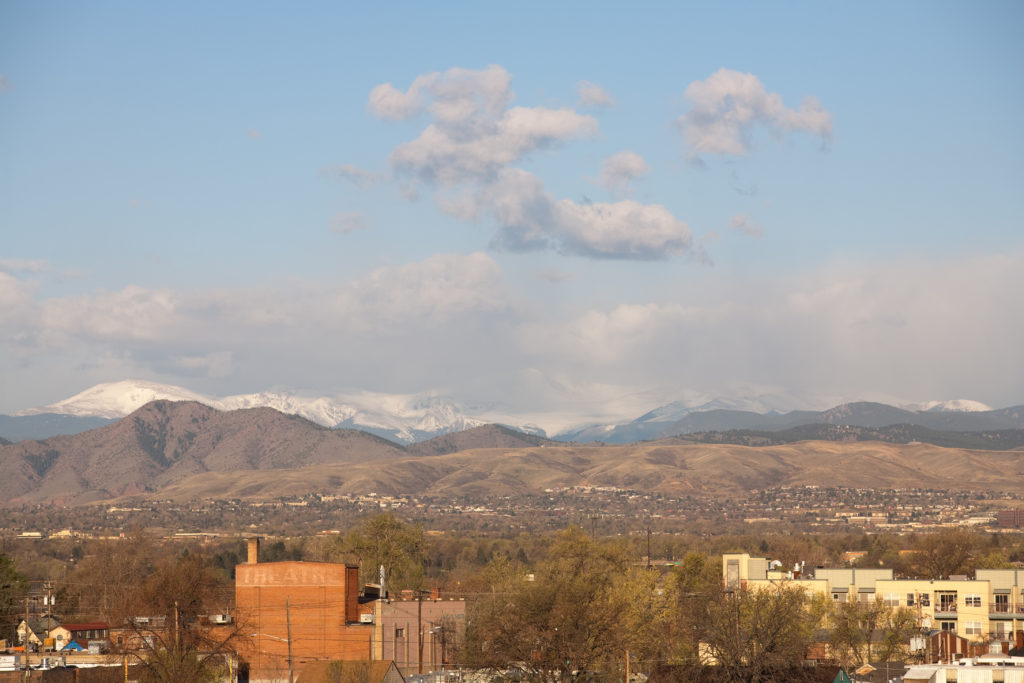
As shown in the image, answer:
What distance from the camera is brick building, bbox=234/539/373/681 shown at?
9538 cm

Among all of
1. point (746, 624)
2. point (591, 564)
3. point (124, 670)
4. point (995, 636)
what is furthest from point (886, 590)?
point (124, 670)

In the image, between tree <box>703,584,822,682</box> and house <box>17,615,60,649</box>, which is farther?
house <box>17,615,60,649</box>

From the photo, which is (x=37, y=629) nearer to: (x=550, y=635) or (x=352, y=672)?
(x=352, y=672)

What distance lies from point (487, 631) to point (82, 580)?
95397mm

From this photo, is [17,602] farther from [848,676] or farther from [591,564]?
[848,676]

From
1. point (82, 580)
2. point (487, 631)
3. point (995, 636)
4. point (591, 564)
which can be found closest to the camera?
point (487, 631)

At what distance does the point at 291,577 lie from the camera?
98438 mm

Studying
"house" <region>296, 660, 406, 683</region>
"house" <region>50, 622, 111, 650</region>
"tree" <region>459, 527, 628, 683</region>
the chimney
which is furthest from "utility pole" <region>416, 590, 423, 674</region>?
"house" <region>50, 622, 111, 650</region>

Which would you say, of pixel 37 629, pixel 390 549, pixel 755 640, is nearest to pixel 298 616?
pixel 37 629

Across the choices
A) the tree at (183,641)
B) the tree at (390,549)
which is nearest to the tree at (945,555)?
the tree at (390,549)

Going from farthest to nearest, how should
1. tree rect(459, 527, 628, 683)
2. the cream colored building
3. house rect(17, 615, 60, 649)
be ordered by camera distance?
the cream colored building < house rect(17, 615, 60, 649) < tree rect(459, 527, 628, 683)

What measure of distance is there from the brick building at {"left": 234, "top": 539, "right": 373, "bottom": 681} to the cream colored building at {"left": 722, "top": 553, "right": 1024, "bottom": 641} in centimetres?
3744

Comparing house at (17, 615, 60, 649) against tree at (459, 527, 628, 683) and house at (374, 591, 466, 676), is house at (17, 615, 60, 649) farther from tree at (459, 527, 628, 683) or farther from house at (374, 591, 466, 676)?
tree at (459, 527, 628, 683)

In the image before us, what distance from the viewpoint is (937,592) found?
12719 centimetres
